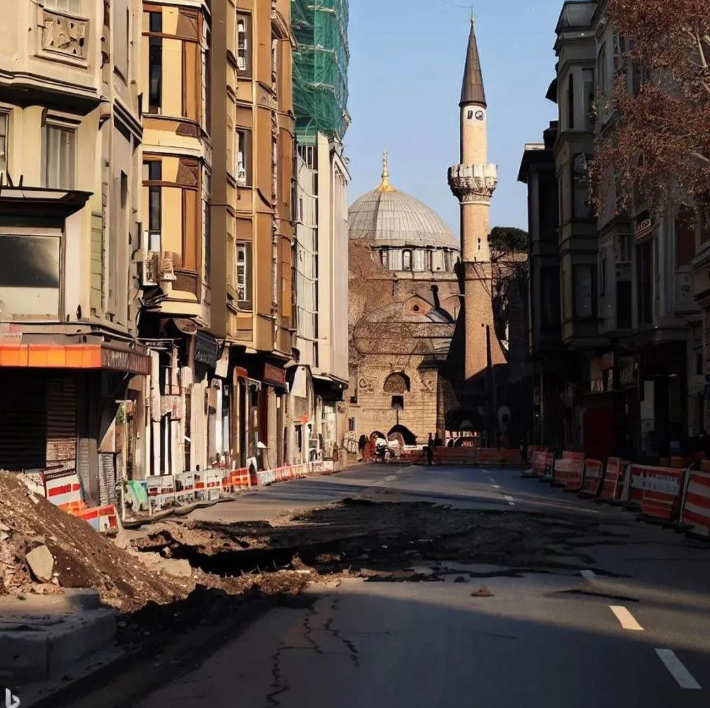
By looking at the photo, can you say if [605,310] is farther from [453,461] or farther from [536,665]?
[536,665]

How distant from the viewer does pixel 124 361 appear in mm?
24484

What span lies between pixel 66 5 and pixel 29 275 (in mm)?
4566

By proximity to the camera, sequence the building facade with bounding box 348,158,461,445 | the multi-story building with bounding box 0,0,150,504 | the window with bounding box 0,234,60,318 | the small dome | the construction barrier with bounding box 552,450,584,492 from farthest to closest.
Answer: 1. the small dome
2. the building facade with bounding box 348,158,461,445
3. the construction barrier with bounding box 552,450,584,492
4. the window with bounding box 0,234,60,318
5. the multi-story building with bounding box 0,0,150,504

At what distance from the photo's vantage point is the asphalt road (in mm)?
7961

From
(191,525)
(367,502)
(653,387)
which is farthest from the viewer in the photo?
(653,387)

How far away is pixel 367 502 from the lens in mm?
27938

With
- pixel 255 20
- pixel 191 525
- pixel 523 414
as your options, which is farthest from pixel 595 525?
pixel 523 414

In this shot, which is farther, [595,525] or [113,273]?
[113,273]

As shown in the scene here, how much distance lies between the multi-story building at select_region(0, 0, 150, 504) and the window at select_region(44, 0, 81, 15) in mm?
17

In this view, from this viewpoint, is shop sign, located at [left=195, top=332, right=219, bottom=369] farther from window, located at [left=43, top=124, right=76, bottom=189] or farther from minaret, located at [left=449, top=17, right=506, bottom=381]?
minaret, located at [left=449, top=17, right=506, bottom=381]

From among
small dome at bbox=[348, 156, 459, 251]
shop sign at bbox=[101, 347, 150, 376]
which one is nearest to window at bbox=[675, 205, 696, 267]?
shop sign at bbox=[101, 347, 150, 376]

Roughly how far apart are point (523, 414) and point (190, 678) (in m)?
86.4

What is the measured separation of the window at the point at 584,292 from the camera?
174 feet

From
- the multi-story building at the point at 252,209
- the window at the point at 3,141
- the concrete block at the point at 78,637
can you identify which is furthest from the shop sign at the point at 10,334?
the multi-story building at the point at 252,209
